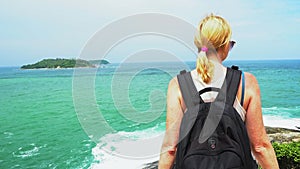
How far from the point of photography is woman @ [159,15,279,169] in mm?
1588

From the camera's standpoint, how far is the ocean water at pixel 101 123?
66.0 inches

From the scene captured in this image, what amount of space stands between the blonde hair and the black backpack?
80 mm

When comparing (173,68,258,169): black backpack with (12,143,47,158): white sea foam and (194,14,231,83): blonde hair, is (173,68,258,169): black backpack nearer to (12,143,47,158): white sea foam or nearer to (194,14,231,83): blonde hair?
(194,14,231,83): blonde hair

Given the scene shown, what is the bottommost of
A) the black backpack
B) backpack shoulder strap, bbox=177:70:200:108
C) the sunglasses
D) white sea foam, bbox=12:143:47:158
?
white sea foam, bbox=12:143:47:158

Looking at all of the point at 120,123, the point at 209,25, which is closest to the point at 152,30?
the point at 209,25

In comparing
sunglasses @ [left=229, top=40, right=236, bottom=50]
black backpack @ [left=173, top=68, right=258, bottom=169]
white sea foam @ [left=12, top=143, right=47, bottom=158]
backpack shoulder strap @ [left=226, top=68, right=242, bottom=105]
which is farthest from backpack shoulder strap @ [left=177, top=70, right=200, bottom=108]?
white sea foam @ [left=12, top=143, right=47, bottom=158]

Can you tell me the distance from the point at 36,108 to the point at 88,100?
33.5m

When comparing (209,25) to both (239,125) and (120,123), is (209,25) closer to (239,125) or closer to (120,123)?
(239,125)

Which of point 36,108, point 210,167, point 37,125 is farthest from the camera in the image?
point 36,108

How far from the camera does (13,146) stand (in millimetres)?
17625

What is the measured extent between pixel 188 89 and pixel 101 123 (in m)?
0.47

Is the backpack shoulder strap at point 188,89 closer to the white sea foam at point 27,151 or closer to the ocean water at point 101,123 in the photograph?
the ocean water at point 101,123

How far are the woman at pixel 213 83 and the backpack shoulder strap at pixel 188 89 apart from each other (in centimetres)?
3

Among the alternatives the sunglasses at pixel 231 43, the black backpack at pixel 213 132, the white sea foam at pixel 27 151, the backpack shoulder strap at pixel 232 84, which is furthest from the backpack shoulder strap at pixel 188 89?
the white sea foam at pixel 27 151
